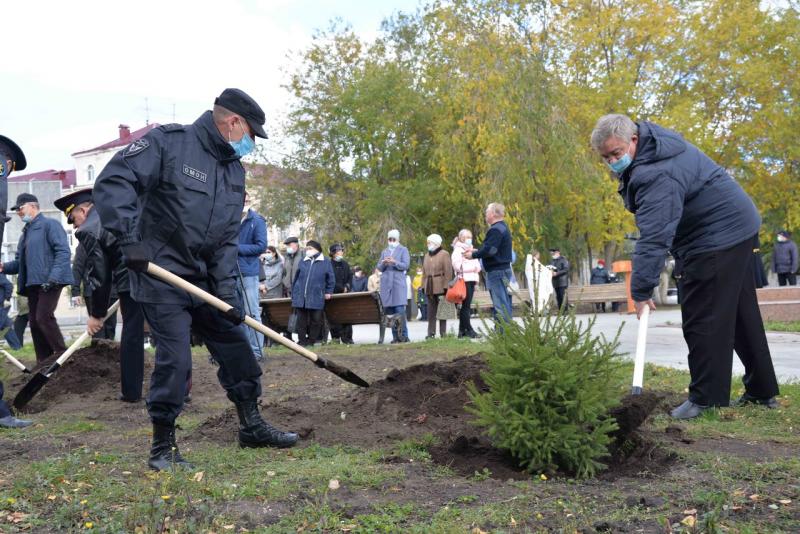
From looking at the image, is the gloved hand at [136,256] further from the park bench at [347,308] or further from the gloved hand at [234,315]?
the park bench at [347,308]

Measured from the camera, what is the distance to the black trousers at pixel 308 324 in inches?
576

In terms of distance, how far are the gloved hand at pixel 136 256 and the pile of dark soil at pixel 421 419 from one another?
158 centimetres

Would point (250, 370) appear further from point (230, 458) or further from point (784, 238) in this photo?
point (784, 238)

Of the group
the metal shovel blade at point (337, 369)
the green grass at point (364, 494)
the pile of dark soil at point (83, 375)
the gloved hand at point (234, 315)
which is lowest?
the green grass at point (364, 494)

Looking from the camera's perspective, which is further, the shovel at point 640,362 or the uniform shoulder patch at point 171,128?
the shovel at point 640,362

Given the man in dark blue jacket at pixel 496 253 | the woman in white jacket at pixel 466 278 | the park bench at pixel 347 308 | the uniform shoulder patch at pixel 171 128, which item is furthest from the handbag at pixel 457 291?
the uniform shoulder patch at pixel 171 128

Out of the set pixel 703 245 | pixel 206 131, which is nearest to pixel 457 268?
pixel 703 245

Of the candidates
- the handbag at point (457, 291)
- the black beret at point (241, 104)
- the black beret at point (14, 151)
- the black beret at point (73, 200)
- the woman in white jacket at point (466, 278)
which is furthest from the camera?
the woman in white jacket at point (466, 278)

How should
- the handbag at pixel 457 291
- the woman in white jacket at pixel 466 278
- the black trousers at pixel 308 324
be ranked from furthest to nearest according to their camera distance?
1. the black trousers at pixel 308 324
2. the woman in white jacket at pixel 466 278
3. the handbag at pixel 457 291

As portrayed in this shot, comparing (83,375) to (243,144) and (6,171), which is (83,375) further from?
(243,144)

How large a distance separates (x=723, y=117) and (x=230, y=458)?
30312 millimetres

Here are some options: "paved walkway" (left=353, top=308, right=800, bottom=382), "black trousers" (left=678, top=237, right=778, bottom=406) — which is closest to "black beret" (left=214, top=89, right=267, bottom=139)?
"paved walkway" (left=353, top=308, right=800, bottom=382)

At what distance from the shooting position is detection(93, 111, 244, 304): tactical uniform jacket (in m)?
4.74

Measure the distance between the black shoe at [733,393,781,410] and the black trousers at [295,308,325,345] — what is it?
354 inches
